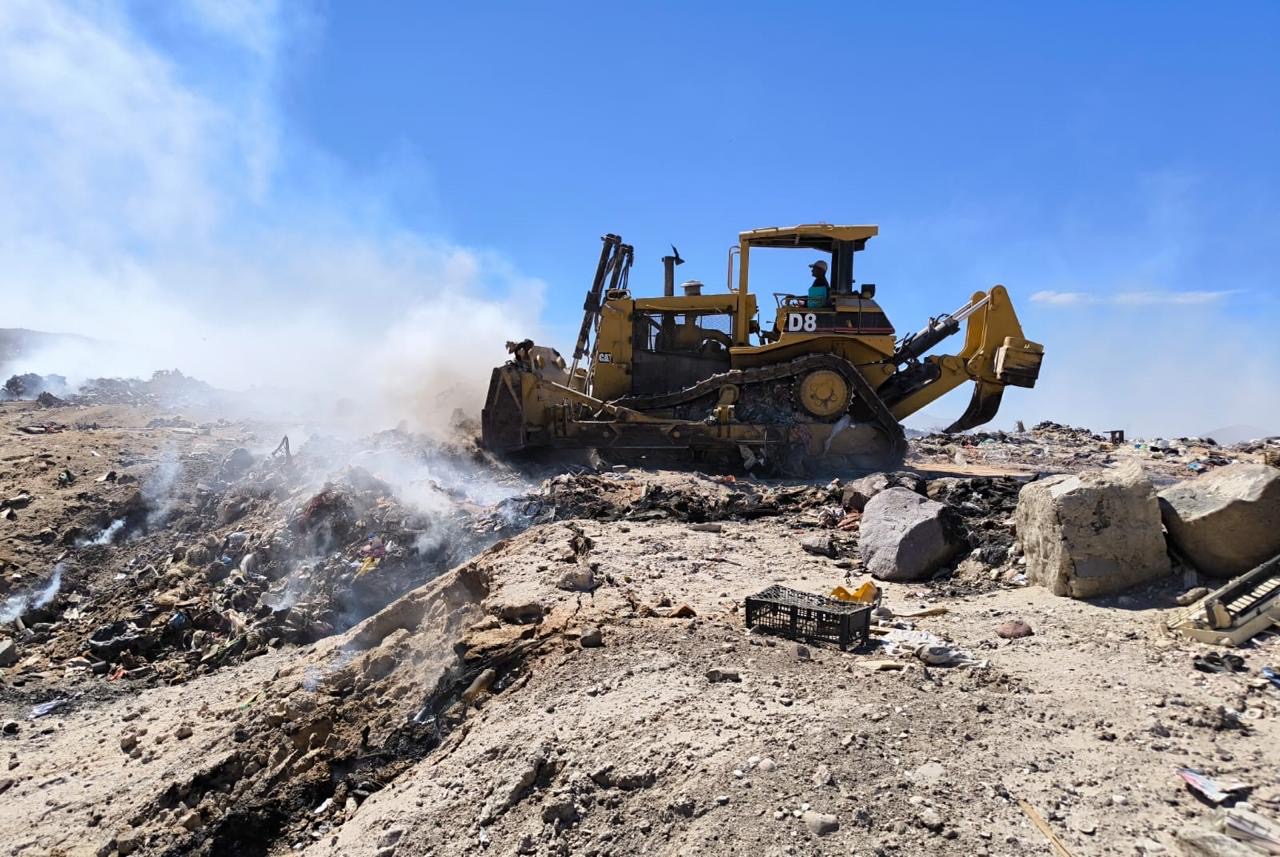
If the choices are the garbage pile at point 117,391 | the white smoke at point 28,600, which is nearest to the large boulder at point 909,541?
the white smoke at point 28,600

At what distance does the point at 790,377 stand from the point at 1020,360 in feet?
9.80

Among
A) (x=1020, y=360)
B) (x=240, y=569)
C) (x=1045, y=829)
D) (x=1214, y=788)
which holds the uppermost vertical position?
(x=1020, y=360)

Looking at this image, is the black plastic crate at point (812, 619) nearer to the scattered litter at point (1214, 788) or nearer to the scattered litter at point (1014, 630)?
the scattered litter at point (1014, 630)

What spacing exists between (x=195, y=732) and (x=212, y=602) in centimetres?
306

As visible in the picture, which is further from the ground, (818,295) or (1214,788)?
(818,295)

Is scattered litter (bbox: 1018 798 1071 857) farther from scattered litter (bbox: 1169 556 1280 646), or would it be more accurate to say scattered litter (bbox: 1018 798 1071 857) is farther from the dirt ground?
scattered litter (bbox: 1169 556 1280 646)

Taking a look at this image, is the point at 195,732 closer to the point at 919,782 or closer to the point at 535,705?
the point at 535,705

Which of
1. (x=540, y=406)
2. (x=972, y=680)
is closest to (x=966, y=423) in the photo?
(x=540, y=406)

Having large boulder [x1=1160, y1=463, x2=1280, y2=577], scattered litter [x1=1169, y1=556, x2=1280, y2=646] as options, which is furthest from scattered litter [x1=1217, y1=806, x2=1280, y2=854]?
large boulder [x1=1160, y1=463, x2=1280, y2=577]

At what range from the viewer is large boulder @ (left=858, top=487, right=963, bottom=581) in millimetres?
5688

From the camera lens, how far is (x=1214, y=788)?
→ 8.73ft

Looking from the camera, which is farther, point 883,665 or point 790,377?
point 790,377

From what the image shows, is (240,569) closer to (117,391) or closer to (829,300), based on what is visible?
(829,300)

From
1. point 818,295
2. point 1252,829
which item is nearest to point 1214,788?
point 1252,829
